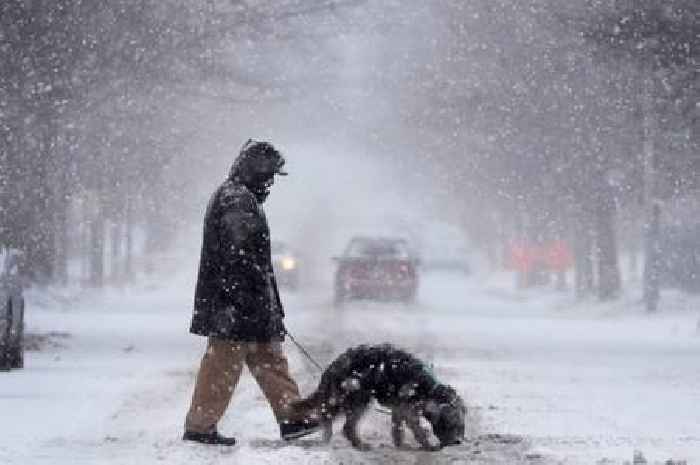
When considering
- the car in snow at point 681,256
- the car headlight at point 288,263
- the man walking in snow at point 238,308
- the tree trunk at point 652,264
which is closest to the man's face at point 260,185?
the man walking in snow at point 238,308

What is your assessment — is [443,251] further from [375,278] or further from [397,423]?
[397,423]

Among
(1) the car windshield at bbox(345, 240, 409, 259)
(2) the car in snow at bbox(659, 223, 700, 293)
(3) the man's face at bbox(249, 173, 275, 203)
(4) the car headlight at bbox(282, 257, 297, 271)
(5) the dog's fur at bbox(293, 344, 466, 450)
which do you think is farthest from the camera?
(4) the car headlight at bbox(282, 257, 297, 271)

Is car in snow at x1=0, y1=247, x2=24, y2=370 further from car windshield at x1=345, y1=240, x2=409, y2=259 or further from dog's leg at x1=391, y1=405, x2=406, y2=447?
car windshield at x1=345, y1=240, x2=409, y2=259

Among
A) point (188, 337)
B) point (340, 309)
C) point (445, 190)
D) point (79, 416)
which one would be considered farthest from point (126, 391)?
point (445, 190)

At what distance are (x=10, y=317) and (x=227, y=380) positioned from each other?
6688 millimetres

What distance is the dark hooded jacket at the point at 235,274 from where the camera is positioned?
9.77 m

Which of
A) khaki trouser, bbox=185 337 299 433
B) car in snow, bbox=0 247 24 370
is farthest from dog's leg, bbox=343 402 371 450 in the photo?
car in snow, bbox=0 247 24 370

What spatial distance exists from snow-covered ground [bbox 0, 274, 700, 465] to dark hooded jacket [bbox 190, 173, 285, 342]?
0.78 meters

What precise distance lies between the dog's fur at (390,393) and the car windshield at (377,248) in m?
26.6

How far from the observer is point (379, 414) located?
12.2 meters

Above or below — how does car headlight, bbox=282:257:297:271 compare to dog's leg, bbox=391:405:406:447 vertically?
above

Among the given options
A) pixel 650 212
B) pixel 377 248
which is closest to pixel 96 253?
pixel 377 248

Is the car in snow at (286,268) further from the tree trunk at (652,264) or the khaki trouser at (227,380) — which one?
the khaki trouser at (227,380)

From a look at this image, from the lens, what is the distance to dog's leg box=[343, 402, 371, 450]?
963 centimetres
